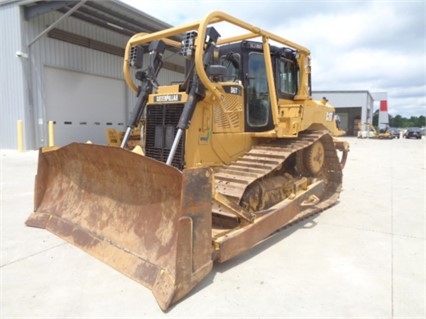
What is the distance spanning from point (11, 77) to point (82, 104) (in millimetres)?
2762

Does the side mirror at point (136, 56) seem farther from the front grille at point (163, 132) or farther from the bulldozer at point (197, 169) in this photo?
the front grille at point (163, 132)

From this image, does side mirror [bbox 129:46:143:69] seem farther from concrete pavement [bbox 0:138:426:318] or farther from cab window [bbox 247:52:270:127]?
concrete pavement [bbox 0:138:426:318]

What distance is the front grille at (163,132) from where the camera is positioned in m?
4.35

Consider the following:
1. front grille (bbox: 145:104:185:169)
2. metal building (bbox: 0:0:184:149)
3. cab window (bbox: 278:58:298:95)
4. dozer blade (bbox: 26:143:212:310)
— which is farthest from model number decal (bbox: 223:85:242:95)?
metal building (bbox: 0:0:184:149)

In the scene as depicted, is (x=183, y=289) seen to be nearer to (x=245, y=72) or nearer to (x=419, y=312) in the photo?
(x=419, y=312)

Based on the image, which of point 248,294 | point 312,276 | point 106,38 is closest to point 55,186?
point 248,294

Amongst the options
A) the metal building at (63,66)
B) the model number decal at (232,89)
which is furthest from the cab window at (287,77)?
the metal building at (63,66)

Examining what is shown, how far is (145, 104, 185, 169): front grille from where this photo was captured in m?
4.35

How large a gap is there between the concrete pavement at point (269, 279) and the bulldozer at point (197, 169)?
154 millimetres

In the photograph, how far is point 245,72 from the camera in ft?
16.7

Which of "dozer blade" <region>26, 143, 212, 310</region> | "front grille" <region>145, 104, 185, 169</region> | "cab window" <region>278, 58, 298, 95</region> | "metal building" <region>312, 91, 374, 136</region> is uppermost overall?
"metal building" <region>312, 91, 374, 136</region>

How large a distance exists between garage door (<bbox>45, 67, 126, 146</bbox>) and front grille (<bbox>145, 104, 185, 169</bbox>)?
1004cm

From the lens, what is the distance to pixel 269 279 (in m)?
3.21

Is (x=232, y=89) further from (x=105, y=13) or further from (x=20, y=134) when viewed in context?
(x=105, y=13)
